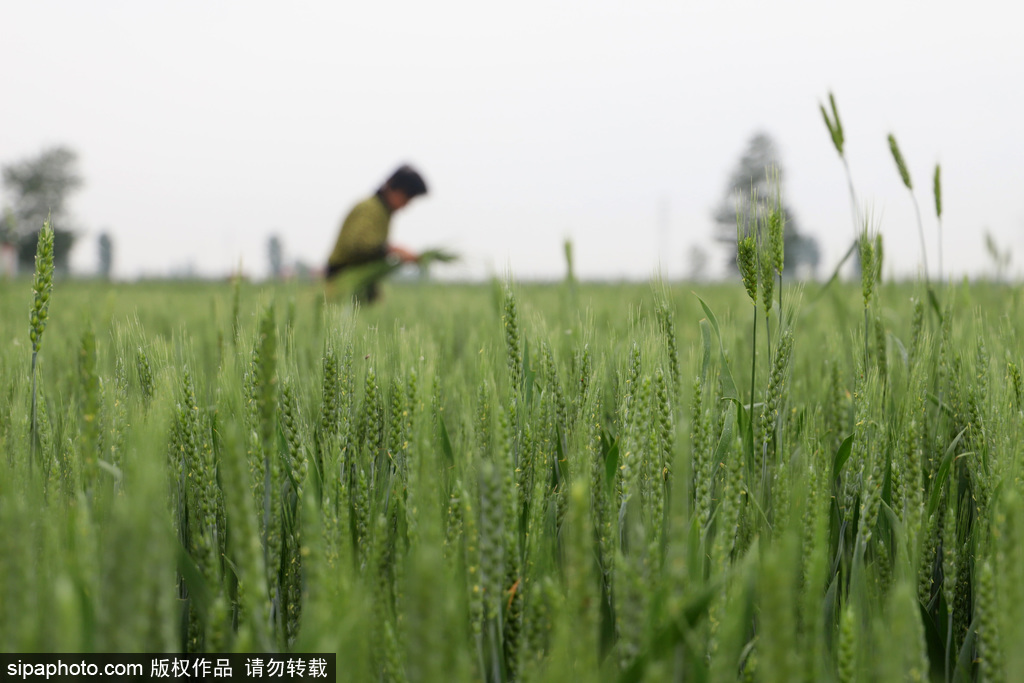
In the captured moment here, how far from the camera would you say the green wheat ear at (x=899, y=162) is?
4.11ft

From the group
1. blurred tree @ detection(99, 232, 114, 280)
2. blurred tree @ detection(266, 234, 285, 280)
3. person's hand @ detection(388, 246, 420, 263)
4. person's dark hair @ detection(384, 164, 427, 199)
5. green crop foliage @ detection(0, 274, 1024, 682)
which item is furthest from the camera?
blurred tree @ detection(266, 234, 285, 280)

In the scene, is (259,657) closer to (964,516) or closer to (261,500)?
(261,500)

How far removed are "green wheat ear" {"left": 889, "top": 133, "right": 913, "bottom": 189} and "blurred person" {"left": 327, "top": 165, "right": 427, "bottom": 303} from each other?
3.43 meters

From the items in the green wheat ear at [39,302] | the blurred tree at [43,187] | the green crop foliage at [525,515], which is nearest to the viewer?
the green crop foliage at [525,515]

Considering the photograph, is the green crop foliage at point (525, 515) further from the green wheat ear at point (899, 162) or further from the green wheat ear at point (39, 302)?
the green wheat ear at point (899, 162)

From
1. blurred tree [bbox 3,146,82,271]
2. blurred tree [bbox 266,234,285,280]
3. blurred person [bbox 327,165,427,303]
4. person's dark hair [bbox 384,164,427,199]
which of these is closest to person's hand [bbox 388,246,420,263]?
blurred person [bbox 327,165,427,303]

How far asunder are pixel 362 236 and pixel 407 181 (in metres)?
1.12

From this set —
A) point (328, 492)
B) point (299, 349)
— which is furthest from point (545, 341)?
point (299, 349)

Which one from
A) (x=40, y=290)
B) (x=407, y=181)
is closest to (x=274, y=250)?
(x=407, y=181)

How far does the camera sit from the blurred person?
191 inches

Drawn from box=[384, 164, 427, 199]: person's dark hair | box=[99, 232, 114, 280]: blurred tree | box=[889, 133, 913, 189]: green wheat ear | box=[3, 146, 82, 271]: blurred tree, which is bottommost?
box=[889, 133, 913, 189]: green wheat ear

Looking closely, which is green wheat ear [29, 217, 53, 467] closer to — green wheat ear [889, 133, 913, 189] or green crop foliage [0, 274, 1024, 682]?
green crop foliage [0, 274, 1024, 682]

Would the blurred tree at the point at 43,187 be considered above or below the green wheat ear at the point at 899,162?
above

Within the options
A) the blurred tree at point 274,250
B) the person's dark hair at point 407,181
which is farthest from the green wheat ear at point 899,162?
the blurred tree at point 274,250
